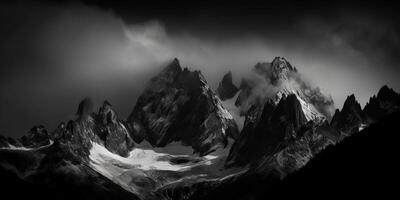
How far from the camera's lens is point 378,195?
19850cm

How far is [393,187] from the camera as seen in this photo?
19800cm

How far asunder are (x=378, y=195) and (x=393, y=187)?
3.66m
